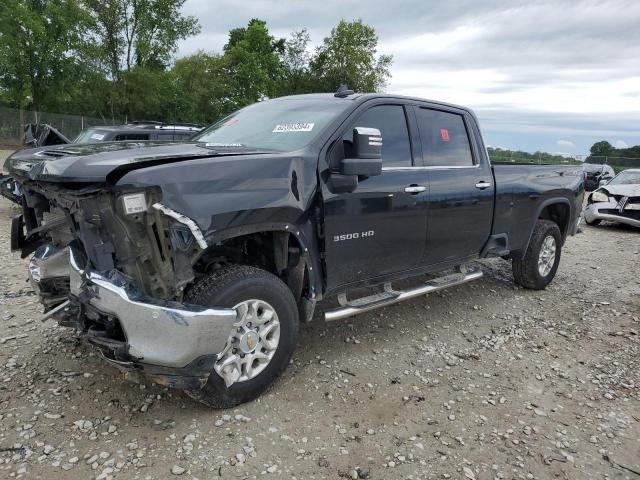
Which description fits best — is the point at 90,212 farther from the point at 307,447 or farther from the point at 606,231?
the point at 606,231

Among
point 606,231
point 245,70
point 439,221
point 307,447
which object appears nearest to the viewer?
point 307,447

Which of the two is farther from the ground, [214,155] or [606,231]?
[214,155]

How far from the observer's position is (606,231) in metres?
11.3

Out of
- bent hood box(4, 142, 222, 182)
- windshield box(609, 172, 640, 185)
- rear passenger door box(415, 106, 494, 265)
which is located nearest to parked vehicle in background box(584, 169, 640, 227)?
windshield box(609, 172, 640, 185)

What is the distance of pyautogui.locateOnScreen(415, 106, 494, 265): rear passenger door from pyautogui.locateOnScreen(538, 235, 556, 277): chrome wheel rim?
52.6 inches

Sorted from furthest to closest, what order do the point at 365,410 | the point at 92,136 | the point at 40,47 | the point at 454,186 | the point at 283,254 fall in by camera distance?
the point at 40,47 → the point at 92,136 → the point at 454,186 → the point at 283,254 → the point at 365,410

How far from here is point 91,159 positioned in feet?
8.97

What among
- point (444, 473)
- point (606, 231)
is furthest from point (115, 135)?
point (606, 231)

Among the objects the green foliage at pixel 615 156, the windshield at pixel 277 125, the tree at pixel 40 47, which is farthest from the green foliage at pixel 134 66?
the windshield at pixel 277 125

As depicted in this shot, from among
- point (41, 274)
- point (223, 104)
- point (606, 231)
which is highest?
point (223, 104)

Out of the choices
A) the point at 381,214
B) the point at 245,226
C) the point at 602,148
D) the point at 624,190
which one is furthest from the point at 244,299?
the point at 602,148

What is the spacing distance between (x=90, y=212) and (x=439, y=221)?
110 inches

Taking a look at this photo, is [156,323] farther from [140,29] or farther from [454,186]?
[140,29]

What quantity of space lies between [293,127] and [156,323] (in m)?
1.84
